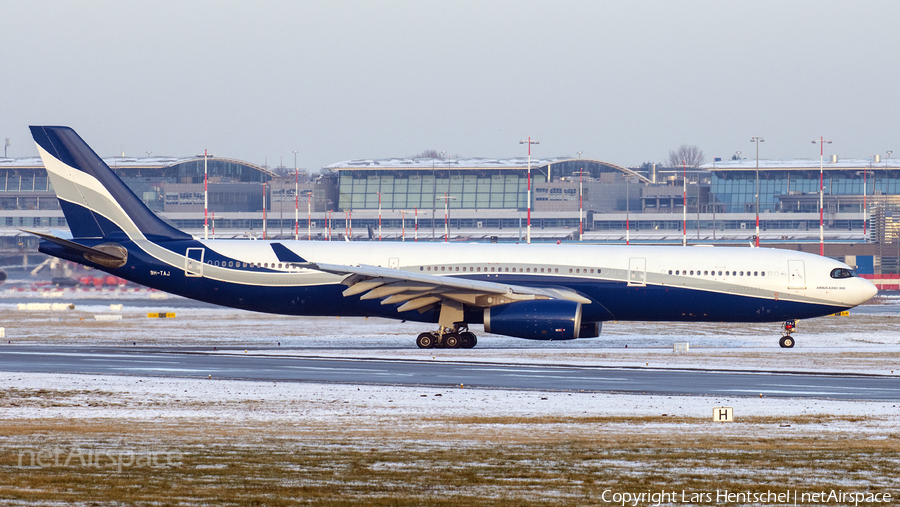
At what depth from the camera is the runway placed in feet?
75.7

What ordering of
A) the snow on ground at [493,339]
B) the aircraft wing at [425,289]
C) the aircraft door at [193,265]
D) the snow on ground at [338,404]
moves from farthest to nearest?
1. the aircraft door at [193,265]
2. the aircraft wing at [425,289]
3. the snow on ground at [493,339]
4. the snow on ground at [338,404]

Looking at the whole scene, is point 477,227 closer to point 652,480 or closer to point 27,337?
point 27,337

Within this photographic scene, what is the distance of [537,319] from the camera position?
3212 cm

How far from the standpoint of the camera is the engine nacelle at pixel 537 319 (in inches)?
1261

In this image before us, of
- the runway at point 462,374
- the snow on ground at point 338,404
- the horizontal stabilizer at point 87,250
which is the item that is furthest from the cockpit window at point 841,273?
the horizontal stabilizer at point 87,250

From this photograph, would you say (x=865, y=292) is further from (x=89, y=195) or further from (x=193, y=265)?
(x=89, y=195)

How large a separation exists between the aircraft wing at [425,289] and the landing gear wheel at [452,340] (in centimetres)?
130

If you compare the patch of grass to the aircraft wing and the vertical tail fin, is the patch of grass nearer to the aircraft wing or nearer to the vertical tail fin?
the aircraft wing

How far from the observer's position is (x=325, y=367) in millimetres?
27672

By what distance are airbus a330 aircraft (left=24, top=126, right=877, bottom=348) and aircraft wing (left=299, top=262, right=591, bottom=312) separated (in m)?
0.07

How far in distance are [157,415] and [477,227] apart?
115977 mm

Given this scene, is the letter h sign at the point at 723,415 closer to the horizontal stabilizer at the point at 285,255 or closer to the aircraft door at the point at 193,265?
the horizontal stabilizer at the point at 285,255

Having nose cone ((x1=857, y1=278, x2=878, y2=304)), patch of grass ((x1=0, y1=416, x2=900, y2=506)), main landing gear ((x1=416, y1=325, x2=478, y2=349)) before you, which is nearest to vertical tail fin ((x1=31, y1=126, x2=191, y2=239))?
main landing gear ((x1=416, y1=325, x2=478, y2=349))

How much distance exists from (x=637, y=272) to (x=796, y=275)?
18.6 feet
